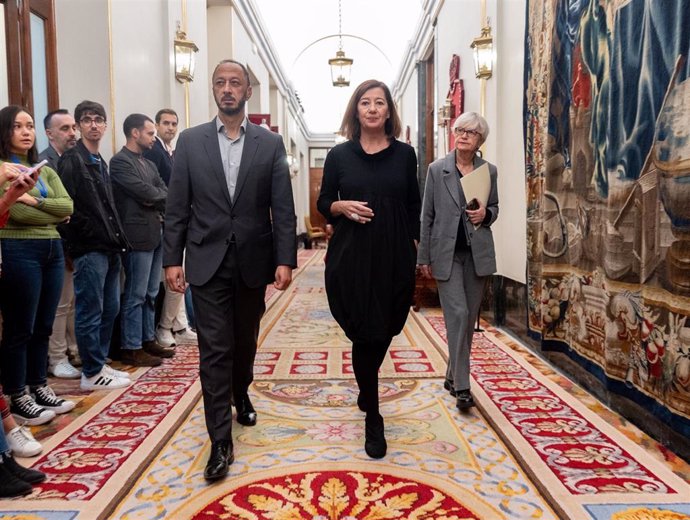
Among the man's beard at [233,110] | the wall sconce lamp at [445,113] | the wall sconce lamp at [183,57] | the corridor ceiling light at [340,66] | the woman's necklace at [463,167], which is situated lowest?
the woman's necklace at [463,167]

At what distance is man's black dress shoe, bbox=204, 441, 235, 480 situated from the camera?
2424 millimetres

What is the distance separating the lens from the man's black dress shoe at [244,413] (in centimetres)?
310

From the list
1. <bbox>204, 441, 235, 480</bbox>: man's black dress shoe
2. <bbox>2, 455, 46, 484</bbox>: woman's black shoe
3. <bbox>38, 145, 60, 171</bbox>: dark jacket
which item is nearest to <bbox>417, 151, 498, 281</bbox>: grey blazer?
<bbox>204, 441, 235, 480</bbox>: man's black dress shoe

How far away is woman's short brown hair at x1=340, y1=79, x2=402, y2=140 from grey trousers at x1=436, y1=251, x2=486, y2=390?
0.89 metres

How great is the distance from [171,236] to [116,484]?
1062mm

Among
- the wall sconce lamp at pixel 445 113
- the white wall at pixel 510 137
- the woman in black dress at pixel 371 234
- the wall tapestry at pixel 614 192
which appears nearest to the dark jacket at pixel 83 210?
the woman in black dress at pixel 371 234

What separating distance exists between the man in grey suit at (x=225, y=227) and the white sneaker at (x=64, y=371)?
1868 mm

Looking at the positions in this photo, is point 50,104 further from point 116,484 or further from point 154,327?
point 116,484

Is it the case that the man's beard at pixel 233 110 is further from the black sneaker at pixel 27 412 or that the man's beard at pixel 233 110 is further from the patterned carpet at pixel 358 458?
the black sneaker at pixel 27 412

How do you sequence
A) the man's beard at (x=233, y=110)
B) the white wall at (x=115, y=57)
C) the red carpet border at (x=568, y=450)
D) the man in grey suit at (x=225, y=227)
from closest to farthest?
the red carpet border at (x=568, y=450), the man in grey suit at (x=225, y=227), the man's beard at (x=233, y=110), the white wall at (x=115, y=57)

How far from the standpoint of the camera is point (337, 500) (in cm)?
225

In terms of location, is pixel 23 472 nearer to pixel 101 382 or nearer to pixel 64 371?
pixel 101 382

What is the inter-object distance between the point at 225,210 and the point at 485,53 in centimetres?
418

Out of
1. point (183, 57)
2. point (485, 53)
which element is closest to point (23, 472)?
point (183, 57)
